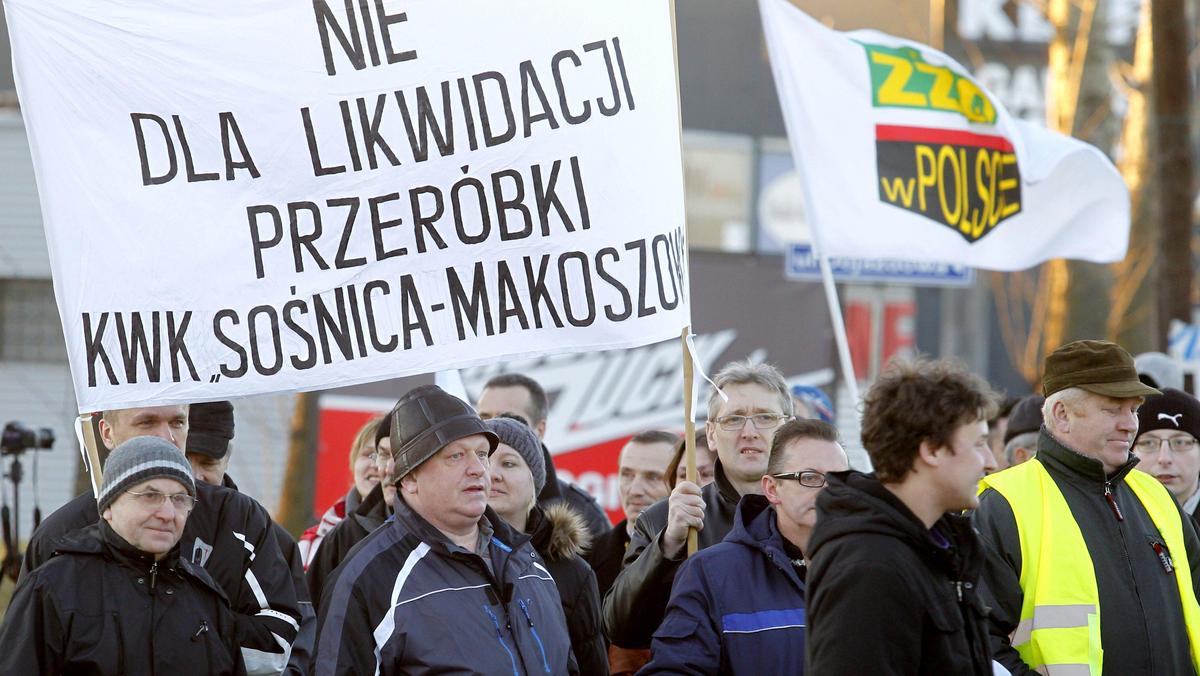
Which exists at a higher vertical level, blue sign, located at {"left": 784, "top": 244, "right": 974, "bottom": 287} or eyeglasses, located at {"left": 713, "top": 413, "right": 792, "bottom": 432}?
eyeglasses, located at {"left": 713, "top": 413, "right": 792, "bottom": 432}

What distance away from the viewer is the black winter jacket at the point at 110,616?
460 centimetres

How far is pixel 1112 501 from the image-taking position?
17.1 ft

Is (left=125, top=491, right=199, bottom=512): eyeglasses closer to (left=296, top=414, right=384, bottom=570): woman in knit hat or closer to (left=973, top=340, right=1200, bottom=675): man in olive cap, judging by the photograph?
(left=296, top=414, right=384, bottom=570): woman in knit hat

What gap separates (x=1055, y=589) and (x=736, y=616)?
1.15 meters

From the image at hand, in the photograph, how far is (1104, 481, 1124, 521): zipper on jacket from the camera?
5.20 metres

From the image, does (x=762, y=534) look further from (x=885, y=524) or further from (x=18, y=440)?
(x=18, y=440)

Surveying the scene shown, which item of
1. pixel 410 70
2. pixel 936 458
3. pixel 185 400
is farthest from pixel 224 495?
pixel 936 458

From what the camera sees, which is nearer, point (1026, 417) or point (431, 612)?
point (431, 612)

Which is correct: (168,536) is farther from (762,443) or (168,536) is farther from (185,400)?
(762,443)

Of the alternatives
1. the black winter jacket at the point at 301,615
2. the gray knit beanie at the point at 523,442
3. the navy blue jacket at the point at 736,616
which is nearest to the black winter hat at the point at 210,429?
the black winter jacket at the point at 301,615

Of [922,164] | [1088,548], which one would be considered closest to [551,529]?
[1088,548]

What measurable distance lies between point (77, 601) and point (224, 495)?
2.86 ft

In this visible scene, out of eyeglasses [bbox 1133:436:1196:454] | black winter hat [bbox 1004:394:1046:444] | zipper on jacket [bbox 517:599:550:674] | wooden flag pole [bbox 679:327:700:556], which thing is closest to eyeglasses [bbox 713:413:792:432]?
wooden flag pole [bbox 679:327:700:556]

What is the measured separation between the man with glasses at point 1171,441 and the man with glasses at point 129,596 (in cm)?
405
